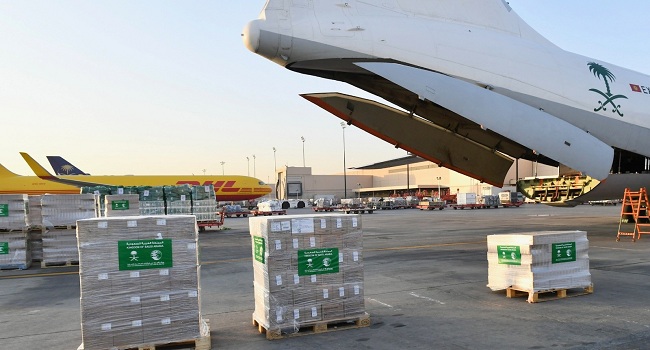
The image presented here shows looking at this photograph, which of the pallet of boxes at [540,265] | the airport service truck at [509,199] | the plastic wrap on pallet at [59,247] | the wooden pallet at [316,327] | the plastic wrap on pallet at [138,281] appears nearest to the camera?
the plastic wrap on pallet at [138,281]

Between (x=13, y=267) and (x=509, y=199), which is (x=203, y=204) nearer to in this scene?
(x=13, y=267)

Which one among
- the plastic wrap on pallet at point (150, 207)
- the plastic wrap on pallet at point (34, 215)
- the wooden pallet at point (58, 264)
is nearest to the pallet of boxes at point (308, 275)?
the wooden pallet at point (58, 264)

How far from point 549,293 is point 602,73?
10.9 m

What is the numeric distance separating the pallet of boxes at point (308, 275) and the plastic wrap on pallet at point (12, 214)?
10817 mm

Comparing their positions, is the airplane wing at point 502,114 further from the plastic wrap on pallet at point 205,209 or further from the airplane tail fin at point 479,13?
the plastic wrap on pallet at point 205,209

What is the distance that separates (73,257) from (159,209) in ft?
31.2

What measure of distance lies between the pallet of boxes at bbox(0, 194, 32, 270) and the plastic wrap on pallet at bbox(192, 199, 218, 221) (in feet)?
38.5

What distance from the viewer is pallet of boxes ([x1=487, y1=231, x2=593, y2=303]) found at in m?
7.96

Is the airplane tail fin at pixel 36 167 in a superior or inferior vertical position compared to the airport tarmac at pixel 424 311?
superior

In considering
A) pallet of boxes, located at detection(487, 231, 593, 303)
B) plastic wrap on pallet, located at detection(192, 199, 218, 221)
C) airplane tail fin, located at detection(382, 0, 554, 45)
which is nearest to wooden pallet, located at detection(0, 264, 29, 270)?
plastic wrap on pallet, located at detection(192, 199, 218, 221)

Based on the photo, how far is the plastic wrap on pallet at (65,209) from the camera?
14.3 m

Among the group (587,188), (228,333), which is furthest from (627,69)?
(228,333)

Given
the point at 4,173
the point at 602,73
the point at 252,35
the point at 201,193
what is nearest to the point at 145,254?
the point at 252,35

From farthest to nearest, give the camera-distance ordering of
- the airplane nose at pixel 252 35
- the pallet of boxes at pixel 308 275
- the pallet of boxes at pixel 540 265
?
the airplane nose at pixel 252 35
the pallet of boxes at pixel 540 265
the pallet of boxes at pixel 308 275
